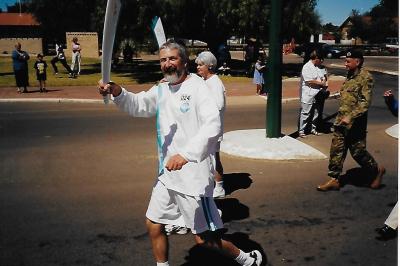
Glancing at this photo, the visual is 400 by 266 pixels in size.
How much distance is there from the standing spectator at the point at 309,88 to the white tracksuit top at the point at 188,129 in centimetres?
611

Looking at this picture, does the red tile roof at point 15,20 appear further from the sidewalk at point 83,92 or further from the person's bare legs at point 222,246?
the person's bare legs at point 222,246

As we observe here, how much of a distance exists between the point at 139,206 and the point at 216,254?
1.50m

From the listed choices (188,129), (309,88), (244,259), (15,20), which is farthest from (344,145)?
(15,20)

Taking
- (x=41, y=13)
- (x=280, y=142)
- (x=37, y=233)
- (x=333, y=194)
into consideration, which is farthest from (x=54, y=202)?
(x=41, y=13)

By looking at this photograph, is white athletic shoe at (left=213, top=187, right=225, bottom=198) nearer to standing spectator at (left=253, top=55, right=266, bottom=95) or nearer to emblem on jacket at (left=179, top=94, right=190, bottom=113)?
emblem on jacket at (left=179, top=94, right=190, bottom=113)

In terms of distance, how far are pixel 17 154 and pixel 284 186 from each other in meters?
4.75

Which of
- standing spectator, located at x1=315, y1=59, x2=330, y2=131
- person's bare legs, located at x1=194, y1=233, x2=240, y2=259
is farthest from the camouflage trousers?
standing spectator, located at x1=315, y1=59, x2=330, y2=131

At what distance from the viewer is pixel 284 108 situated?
45.0 ft

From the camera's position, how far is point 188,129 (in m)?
3.32

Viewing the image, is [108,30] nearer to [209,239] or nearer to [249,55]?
[209,239]

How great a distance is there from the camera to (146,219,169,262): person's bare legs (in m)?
3.40

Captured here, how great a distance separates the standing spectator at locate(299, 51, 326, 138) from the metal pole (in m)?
1.31

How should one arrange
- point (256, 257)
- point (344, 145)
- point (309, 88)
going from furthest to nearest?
point (309, 88) → point (344, 145) → point (256, 257)

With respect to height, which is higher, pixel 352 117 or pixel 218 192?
pixel 352 117
